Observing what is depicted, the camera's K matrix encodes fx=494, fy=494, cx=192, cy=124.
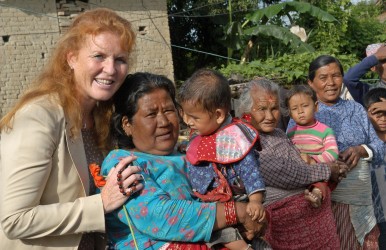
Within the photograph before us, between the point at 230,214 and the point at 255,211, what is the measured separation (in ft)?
0.43

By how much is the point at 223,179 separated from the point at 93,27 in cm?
84

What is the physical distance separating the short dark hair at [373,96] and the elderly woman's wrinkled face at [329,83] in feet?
1.20

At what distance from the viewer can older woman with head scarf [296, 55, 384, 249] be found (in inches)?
125

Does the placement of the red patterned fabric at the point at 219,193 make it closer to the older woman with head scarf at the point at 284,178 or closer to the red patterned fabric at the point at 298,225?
the older woman with head scarf at the point at 284,178

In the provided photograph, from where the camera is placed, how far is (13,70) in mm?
11000

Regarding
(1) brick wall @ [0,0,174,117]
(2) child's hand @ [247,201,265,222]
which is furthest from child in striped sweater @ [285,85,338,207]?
(1) brick wall @ [0,0,174,117]

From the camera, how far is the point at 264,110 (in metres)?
2.60

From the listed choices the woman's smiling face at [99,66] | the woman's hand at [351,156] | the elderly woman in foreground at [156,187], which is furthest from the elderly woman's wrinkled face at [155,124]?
the woman's hand at [351,156]

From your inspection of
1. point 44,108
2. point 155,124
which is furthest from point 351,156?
point 44,108

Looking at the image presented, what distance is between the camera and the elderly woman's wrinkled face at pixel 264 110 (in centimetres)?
260

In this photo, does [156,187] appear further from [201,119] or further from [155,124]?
[201,119]

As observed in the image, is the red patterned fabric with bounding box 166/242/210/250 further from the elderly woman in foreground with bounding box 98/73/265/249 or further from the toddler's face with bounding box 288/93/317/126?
the toddler's face with bounding box 288/93/317/126

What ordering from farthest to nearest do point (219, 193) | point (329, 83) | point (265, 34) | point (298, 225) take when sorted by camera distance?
1. point (265, 34)
2. point (329, 83)
3. point (298, 225)
4. point (219, 193)

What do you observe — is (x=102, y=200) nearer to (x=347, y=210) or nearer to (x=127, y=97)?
(x=127, y=97)
